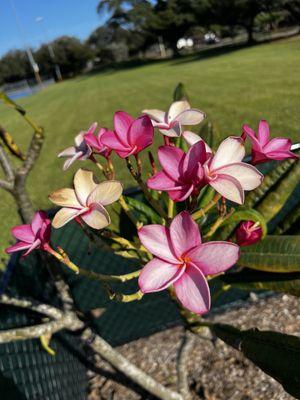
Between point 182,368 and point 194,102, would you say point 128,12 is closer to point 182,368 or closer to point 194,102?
point 194,102

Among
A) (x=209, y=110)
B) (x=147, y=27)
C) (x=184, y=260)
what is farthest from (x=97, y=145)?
(x=147, y=27)

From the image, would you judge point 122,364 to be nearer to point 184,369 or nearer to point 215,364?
point 184,369

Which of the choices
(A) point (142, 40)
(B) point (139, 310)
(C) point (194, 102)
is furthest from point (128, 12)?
(B) point (139, 310)

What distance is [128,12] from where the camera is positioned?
41.8 metres

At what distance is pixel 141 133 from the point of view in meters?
1.02

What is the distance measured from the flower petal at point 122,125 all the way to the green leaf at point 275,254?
29.4 inches

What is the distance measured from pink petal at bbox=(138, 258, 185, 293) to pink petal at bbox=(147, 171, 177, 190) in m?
0.16

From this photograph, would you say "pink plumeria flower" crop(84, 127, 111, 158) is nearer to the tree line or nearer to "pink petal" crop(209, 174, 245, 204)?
"pink petal" crop(209, 174, 245, 204)

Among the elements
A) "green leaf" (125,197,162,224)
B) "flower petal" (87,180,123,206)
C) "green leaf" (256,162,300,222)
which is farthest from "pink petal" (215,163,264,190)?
"green leaf" (256,162,300,222)

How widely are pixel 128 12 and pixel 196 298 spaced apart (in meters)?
45.3

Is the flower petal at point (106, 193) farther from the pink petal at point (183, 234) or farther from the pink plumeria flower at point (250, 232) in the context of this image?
the pink plumeria flower at point (250, 232)

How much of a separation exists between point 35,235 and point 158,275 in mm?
462

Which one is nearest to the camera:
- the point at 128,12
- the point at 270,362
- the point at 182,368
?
the point at 270,362

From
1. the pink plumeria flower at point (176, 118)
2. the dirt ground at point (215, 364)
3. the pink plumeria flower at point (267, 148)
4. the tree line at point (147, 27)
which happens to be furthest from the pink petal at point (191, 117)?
the tree line at point (147, 27)
